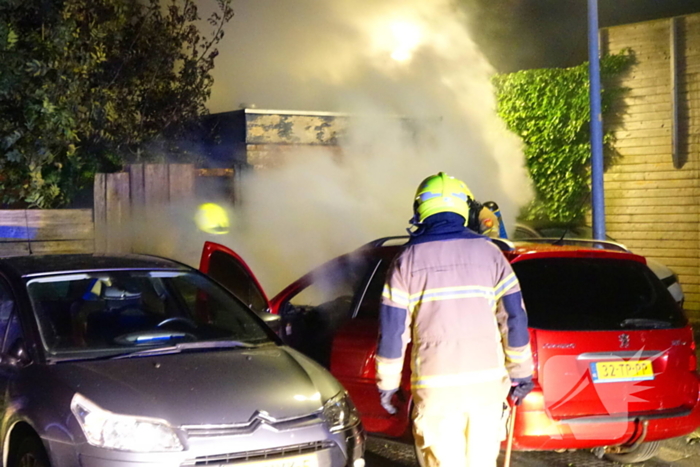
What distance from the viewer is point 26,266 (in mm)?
5105

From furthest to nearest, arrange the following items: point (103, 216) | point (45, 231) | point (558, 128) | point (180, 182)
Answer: point (558, 128)
point (180, 182)
point (103, 216)
point (45, 231)

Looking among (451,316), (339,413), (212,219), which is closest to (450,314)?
(451,316)

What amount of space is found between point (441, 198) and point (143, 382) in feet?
5.76

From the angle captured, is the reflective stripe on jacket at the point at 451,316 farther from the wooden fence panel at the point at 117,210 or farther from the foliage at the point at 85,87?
the foliage at the point at 85,87

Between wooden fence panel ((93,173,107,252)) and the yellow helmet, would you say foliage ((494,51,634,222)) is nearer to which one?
wooden fence panel ((93,173,107,252))

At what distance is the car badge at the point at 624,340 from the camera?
4902 millimetres

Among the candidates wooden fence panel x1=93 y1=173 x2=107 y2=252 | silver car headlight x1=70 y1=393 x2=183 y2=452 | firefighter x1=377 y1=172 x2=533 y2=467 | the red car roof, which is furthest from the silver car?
wooden fence panel x1=93 y1=173 x2=107 y2=252

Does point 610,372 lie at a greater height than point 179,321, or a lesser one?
lesser

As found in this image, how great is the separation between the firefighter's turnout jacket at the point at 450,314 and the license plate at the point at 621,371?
126 cm

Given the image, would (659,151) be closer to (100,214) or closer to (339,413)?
(100,214)

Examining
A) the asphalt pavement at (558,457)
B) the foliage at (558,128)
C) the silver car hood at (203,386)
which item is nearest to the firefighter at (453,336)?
the silver car hood at (203,386)

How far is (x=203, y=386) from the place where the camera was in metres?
4.23

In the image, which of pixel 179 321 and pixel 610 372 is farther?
pixel 179 321

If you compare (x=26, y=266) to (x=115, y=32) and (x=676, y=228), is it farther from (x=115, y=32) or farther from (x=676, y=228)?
(x=676, y=228)
